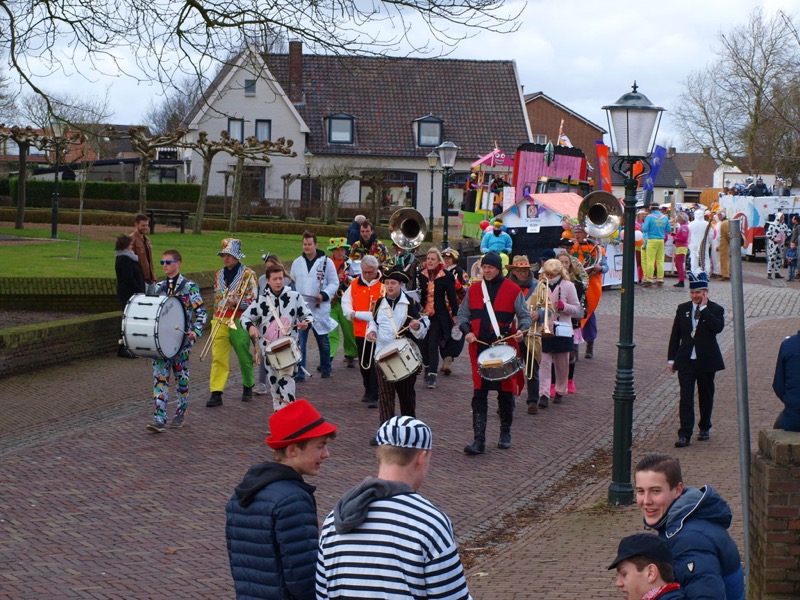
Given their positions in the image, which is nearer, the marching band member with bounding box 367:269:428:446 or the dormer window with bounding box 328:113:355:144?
the marching band member with bounding box 367:269:428:446

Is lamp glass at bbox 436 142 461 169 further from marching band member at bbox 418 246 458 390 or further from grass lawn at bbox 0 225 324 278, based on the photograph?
marching band member at bbox 418 246 458 390

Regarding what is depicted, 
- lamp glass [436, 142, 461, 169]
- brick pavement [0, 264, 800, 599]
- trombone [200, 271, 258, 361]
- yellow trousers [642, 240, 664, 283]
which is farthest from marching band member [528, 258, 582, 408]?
yellow trousers [642, 240, 664, 283]

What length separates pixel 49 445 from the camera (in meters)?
10.7

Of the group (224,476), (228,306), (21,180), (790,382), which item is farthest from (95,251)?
(790,382)

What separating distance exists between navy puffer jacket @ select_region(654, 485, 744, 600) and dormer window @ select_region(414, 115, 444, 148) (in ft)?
174

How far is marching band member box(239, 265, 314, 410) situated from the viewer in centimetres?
1172

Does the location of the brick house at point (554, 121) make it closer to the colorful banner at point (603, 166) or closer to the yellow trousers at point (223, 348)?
the colorful banner at point (603, 166)

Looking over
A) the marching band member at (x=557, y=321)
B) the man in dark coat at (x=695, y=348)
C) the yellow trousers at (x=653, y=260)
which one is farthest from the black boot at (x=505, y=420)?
the yellow trousers at (x=653, y=260)

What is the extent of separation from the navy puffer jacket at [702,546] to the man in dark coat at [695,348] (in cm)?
713

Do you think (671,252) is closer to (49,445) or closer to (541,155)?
(541,155)

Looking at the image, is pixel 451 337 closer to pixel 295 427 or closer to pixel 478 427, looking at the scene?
pixel 478 427

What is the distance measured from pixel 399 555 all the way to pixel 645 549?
0.80 metres

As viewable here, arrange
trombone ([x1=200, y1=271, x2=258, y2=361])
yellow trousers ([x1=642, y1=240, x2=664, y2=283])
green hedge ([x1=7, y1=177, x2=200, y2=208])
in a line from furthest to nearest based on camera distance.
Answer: green hedge ([x1=7, y1=177, x2=200, y2=208]), yellow trousers ([x1=642, y1=240, x2=664, y2=283]), trombone ([x1=200, y1=271, x2=258, y2=361])

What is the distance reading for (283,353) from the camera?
1115cm
